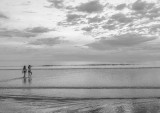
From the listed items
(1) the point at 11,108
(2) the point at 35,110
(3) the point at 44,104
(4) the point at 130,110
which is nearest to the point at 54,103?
(3) the point at 44,104

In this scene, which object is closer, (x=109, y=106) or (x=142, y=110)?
(x=142, y=110)

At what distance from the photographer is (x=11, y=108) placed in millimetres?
13016

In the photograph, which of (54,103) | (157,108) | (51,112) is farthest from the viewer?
(54,103)

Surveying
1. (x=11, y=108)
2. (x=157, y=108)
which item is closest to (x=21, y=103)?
(x=11, y=108)

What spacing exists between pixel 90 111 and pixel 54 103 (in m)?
3.62

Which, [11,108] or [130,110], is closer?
[130,110]

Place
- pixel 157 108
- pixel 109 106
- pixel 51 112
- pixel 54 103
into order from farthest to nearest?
pixel 54 103, pixel 109 106, pixel 157 108, pixel 51 112

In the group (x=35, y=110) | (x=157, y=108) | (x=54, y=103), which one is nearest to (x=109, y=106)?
(x=157, y=108)

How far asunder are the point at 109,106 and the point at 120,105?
905 mm

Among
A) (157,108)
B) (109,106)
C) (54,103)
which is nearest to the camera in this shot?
(157,108)

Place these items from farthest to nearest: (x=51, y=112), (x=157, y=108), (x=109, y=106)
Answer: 1. (x=109, y=106)
2. (x=157, y=108)
3. (x=51, y=112)

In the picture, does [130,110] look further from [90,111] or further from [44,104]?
[44,104]

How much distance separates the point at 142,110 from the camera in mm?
12172

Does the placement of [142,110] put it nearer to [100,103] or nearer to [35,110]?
[100,103]
